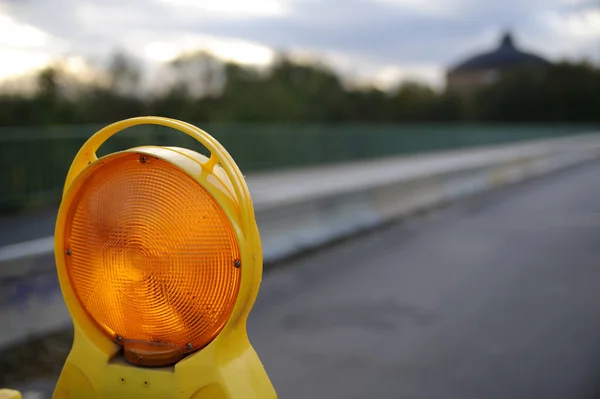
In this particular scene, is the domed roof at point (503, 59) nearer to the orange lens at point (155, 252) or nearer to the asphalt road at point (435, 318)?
the asphalt road at point (435, 318)

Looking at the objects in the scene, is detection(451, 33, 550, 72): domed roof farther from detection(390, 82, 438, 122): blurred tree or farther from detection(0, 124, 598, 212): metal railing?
detection(0, 124, 598, 212): metal railing

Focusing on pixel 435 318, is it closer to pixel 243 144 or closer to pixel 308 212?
pixel 308 212

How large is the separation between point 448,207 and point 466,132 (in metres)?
31.6

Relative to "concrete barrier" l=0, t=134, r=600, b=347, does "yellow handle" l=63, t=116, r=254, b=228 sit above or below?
above

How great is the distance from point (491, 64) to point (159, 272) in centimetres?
10800

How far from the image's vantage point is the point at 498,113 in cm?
8406

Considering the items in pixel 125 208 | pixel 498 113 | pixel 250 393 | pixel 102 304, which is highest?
pixel 125 208

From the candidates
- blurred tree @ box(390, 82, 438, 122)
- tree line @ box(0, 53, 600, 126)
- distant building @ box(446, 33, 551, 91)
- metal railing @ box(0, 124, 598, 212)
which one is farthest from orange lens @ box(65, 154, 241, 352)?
distant building @ box(446, 33, 551, 91)

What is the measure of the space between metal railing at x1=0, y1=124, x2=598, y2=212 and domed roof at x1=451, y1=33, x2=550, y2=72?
57690mm

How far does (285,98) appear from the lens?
41312 millimetres

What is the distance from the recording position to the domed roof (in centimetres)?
10229

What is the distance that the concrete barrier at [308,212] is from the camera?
4.44m

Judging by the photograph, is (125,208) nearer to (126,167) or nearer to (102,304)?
(126,167)

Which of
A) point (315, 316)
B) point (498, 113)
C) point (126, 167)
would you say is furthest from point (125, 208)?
point (498, 113)
